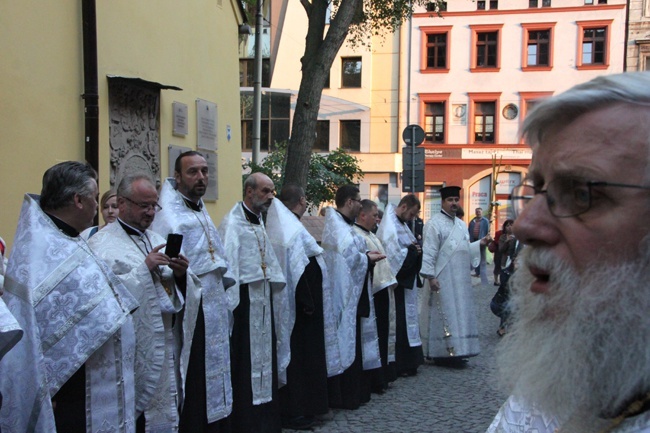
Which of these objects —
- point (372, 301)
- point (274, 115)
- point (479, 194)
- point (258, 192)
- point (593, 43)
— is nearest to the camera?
point (258, 192)

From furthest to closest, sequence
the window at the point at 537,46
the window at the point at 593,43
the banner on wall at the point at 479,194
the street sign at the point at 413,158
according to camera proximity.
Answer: the window at the point at 537,46 → the banner on wall at the point at 479,194 → the window at the point at 593,43 → the street sign at the point at 413,158

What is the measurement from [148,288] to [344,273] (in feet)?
9.70

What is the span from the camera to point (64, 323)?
3521 millimetres

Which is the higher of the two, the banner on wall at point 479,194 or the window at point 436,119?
the window at point 436,119

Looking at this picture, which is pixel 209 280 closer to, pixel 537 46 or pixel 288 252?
pixel 288 252

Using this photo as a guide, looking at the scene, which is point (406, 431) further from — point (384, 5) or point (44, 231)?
point (384, 5)

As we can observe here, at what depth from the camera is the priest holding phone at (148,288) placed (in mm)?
4277

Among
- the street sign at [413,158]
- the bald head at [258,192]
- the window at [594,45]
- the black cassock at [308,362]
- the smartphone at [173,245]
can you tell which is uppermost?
the window at [594,45]

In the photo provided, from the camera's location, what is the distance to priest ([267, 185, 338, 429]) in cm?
610

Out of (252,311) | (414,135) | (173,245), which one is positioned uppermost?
(414,135)

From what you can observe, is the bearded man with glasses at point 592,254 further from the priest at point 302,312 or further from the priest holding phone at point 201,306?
the priest at point 302,312

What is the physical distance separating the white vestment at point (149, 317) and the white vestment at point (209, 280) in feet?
1.45

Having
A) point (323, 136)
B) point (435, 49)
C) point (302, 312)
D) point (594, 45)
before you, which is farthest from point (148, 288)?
point (594, 45)

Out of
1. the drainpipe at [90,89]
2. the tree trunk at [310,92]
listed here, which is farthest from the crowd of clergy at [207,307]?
the tree trunk at [310,92]
